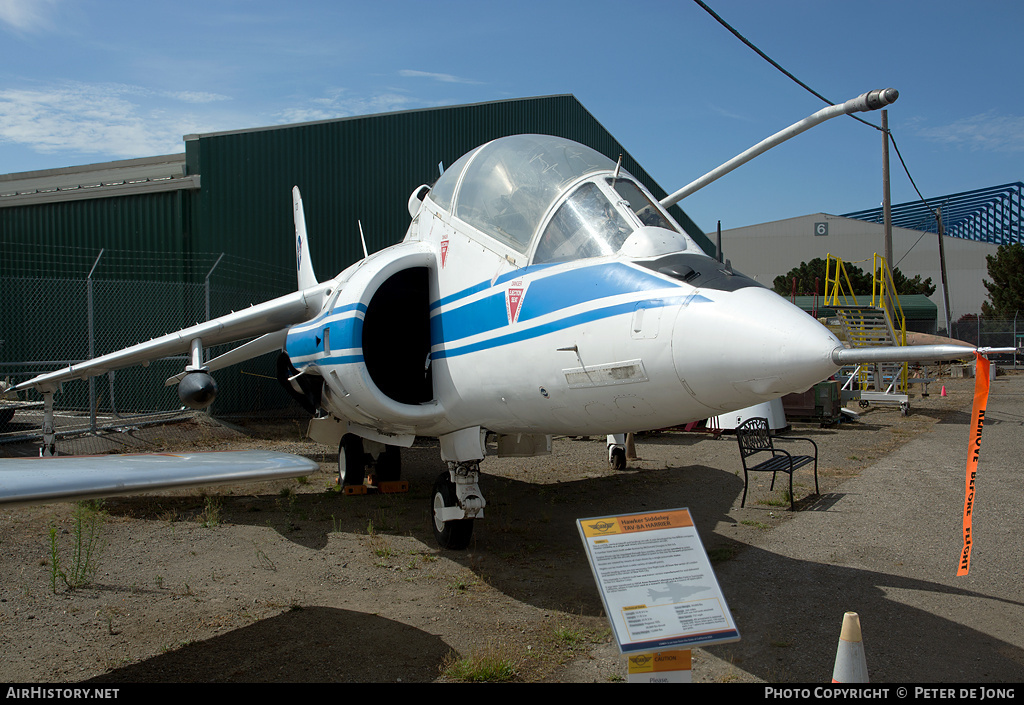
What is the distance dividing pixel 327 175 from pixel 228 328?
9.09 metres

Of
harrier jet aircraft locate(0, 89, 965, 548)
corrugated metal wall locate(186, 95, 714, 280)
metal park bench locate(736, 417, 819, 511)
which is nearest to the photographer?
harrier jet aircraft locate(0, 89, 965, 548)

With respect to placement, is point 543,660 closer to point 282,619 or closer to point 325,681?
point 325,681

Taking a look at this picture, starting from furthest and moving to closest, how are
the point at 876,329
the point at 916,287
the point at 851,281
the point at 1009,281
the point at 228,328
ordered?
the point at 916,287
the point at 851,281
the point at 1009,281
the point at 876,329
the point at 228,328

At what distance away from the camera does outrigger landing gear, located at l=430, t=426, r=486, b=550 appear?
555cm

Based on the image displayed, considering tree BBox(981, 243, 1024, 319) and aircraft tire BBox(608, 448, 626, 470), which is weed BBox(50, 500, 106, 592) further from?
tree BBox(981, 243, 1024, 319)

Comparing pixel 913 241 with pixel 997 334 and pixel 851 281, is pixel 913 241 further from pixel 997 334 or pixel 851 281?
pixel 997 334

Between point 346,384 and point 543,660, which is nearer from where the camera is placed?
point 543,660

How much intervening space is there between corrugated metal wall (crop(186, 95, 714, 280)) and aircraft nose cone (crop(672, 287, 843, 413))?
12.8 m

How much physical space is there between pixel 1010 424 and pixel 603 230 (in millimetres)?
15087

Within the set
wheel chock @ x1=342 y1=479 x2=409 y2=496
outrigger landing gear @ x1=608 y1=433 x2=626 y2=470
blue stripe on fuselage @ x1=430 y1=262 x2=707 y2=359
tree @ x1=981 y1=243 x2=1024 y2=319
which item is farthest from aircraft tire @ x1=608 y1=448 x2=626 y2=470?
tree @ x1=981 y1=243 x2=1024 y2=319

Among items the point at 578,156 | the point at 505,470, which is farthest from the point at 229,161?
the point at 578,156

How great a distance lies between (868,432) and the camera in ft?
46.4

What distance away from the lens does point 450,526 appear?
585 cm

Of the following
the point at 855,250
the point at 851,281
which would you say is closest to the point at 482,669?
the point at 851,281
